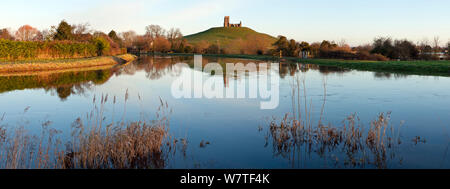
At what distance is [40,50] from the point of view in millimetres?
29656

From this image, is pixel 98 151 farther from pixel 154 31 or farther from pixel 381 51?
pixel 154 31

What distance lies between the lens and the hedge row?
26359 millimetres

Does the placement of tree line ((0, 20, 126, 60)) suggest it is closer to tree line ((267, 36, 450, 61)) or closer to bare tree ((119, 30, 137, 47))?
tree line ((267, 36, 450, 61))

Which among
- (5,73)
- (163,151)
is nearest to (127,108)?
(163,151)

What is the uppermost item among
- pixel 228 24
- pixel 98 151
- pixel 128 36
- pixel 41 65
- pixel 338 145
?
pixel 228 24

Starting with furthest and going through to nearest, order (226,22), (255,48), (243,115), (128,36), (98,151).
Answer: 1. (226,22)
2. (128,36)
3. (255,48)
4. (243,115)
5. (98,151)

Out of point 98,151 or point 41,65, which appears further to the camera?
point 41,65

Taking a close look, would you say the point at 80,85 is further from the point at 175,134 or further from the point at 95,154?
the point at 95,154

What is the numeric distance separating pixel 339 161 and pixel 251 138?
239cm

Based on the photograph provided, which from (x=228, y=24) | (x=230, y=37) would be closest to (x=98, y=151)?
(x=230, y=37)

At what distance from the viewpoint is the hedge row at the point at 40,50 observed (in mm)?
26359

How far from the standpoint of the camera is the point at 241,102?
13.3m
